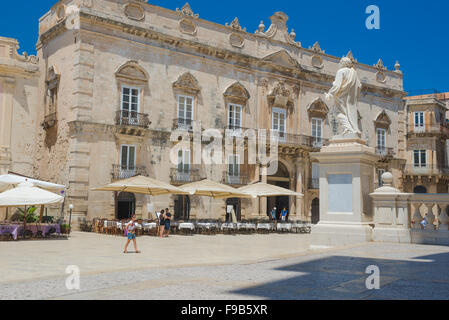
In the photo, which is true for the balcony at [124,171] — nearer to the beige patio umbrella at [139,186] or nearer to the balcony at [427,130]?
the beige patio umbrella at [139,186]

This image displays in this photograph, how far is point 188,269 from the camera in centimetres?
816

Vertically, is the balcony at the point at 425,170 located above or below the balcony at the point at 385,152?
below

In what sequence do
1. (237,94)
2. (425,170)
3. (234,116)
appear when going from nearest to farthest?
(234,116)
(237,94)
(425,170)

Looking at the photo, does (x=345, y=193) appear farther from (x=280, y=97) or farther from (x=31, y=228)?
(x=280, y=97)

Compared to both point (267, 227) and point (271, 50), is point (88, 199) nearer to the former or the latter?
point (267, 227)

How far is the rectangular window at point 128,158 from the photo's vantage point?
25516 mm

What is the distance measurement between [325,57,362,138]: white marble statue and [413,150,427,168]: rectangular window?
107 ft

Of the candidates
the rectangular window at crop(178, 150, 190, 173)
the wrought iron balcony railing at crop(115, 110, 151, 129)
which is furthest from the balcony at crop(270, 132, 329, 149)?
the wrought iron balcony railing at crop(115, 110, 151, 129)

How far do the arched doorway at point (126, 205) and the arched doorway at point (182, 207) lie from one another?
8.74ft

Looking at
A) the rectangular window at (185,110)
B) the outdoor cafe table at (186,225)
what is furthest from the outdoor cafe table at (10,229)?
the rectangular window at (185,110)

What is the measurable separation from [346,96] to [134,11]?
57.0 ft

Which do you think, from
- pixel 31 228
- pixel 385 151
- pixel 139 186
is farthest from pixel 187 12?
pixel 385 151

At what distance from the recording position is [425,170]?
41.7 m
